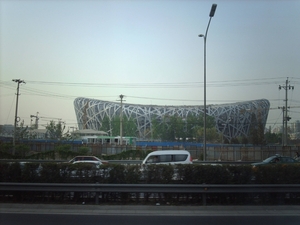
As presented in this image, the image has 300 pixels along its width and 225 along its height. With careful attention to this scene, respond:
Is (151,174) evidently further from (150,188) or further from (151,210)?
(151,210)

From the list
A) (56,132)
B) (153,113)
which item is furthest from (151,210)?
(153,113)

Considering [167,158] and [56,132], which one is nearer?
[167,158]

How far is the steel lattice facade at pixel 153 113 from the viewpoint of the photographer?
104m

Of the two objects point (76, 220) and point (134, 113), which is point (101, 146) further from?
point (134, 113)

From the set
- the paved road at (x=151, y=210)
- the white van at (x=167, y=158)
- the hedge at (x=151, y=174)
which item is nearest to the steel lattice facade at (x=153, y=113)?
the white van at (x=167, y=158)

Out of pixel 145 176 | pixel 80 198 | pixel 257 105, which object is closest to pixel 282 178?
pixel 145 176

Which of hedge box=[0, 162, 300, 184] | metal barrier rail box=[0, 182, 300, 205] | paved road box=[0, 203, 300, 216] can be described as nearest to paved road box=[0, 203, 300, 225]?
paved road box=[0, 203, 300, 216]

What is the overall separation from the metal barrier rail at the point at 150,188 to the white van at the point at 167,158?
337 inches

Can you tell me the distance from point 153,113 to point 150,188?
335 ft

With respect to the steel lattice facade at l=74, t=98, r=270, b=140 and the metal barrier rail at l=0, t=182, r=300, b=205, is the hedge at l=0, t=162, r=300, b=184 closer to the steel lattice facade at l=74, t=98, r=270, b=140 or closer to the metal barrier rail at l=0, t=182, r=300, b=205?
the metal barrier rail at l=0, t=182, r=300, b=205

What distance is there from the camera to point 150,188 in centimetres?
997

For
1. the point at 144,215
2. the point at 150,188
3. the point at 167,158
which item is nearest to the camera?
the point at 144,215

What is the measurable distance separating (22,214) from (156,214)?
3.70m

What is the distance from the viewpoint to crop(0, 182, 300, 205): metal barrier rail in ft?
32.7
